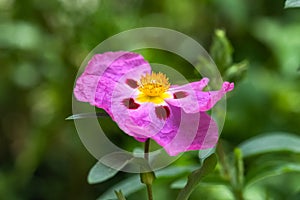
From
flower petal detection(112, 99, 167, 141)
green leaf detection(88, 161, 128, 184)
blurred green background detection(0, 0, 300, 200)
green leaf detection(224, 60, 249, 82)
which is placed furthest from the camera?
blurred green background detection(0, 0, 300, 200)

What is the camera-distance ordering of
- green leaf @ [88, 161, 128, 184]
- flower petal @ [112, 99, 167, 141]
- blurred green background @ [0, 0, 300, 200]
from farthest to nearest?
blurred green background @ [0, 0, 300, 200]
green leaf @ [88, 161, 128, 184]
flower petal @ [112, 99, 167, 141]

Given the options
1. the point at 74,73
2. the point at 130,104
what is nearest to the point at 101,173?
the point at 130,104

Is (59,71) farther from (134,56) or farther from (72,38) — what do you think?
(134,56)

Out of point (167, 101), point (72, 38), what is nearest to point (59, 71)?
point (72, 38)

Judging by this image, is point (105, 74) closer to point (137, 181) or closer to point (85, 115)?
point (85, 115)

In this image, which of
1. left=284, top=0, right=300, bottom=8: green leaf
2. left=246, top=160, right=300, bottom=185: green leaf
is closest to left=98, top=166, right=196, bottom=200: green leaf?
left=246, top=160, right=300, bottom=185: green leaf

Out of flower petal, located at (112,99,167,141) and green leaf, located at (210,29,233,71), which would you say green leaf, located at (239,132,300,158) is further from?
flower petal, located at (112,99,167,141)

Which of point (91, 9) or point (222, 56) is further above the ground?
point (91, 9)
